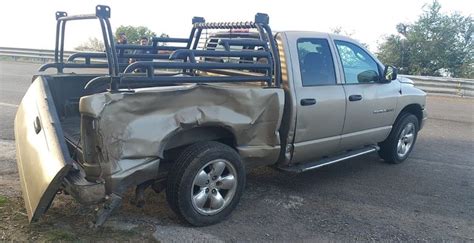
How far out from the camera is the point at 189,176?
148 inches

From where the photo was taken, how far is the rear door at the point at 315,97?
462cm

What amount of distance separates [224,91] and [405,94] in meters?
3.29

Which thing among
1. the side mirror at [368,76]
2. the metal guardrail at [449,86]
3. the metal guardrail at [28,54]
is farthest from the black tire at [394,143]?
the metal guardrail at [28,54]

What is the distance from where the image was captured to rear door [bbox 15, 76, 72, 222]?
3244mm

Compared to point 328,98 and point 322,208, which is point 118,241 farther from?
point 328,98

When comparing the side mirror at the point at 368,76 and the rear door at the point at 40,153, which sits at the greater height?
the side mirror at the point at 368,76

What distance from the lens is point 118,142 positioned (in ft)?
11.1

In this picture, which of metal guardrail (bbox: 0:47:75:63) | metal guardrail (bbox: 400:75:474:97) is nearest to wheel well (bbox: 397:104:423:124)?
metal guardrail (bbox: 400:75:474:97)

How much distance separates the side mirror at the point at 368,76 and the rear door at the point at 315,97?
0.49m

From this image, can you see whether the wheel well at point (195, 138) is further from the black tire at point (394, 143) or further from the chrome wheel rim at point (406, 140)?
the chrome wheel rim at point (406, 140)

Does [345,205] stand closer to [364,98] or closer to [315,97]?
[315,97]

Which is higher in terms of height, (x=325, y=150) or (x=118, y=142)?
(x=118, y=142)

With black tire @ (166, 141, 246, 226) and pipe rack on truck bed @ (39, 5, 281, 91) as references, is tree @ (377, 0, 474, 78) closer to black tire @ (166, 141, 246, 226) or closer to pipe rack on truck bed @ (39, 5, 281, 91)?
pipe rack on truck bed @ (39, 5, 281, 91)

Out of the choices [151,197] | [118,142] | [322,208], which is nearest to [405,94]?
[322,208]
